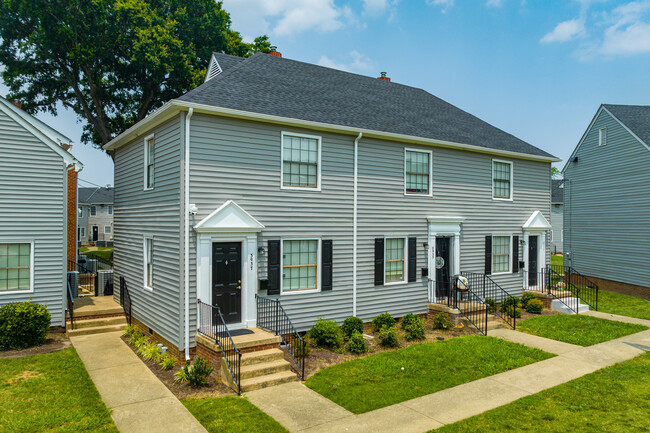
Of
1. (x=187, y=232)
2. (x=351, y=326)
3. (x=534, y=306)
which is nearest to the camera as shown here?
(x=187, y=232)

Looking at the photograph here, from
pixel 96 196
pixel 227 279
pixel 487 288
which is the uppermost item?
pixel 96 196

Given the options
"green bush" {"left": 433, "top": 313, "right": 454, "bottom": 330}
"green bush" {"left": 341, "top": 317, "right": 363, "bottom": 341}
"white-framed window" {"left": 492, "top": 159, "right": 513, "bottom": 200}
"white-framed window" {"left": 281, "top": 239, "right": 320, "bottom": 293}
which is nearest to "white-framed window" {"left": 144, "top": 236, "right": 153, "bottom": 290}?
"white-framed window" {"left": 281, "top": 239, "right": 320, "bottom": 293}

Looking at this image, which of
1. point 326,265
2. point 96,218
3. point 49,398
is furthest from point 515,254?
point 96,218

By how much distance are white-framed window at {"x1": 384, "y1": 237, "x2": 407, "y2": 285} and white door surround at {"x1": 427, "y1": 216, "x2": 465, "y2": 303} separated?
110cm

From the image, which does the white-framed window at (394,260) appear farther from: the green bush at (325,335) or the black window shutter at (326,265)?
the green bush at (325,335)

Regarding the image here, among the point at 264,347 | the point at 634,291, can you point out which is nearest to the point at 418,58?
the point at 264,347

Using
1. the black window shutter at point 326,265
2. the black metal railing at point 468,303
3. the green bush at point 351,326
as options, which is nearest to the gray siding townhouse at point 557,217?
the black metal railing at point 468,303

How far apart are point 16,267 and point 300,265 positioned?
324 inches

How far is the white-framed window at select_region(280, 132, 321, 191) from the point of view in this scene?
11500 millimetres

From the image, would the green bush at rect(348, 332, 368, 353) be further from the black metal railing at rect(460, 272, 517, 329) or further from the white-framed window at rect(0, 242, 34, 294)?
the white-framed window at rect(0, 242, 34, 294)

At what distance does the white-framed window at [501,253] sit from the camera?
1634 centimetres

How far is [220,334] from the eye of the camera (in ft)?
31.9

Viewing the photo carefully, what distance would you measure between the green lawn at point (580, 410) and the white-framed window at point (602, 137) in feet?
55.5

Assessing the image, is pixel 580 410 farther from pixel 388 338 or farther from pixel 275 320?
pixel 275 320
